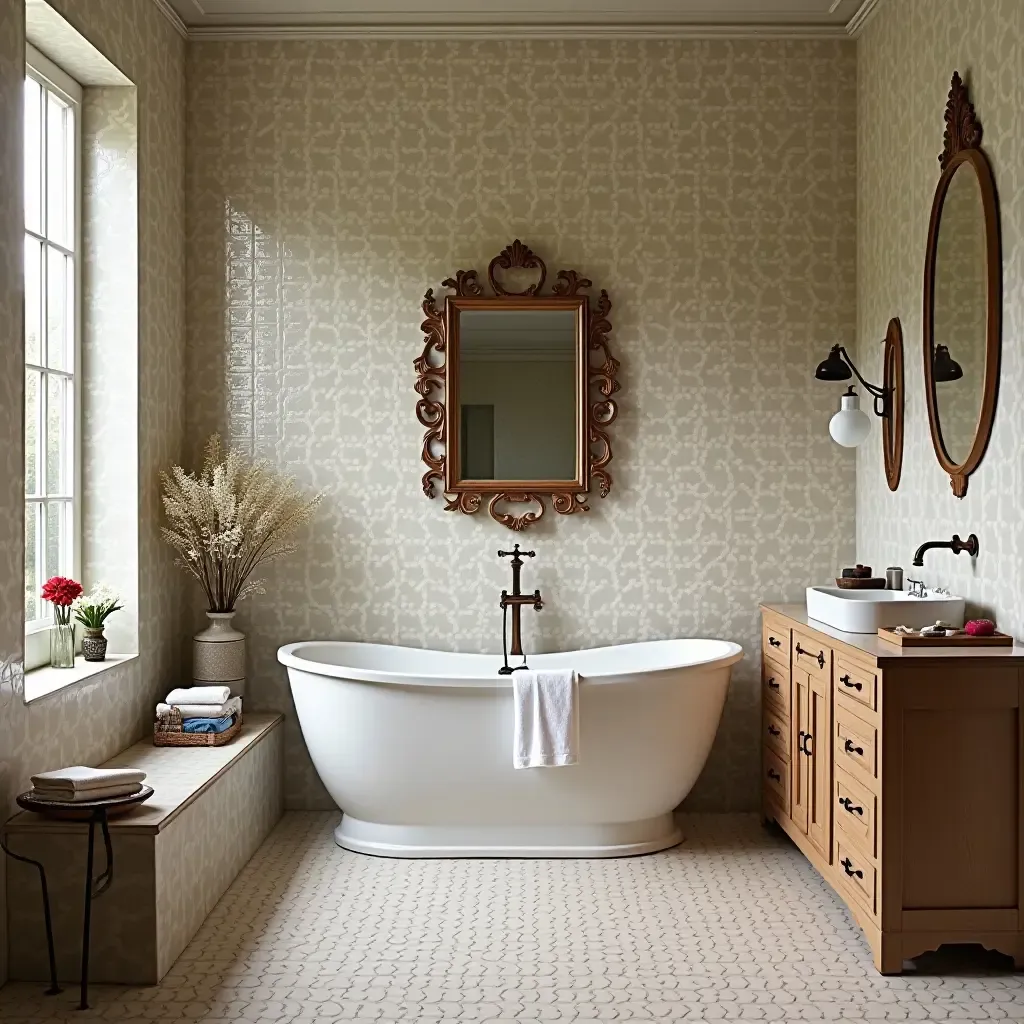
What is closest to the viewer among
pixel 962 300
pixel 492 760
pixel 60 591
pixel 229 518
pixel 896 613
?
pixel 896 613

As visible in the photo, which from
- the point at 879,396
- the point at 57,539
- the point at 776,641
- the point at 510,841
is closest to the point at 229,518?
the point at 57,539

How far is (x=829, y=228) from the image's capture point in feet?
14.9

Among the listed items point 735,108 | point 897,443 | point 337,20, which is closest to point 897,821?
point 897,443

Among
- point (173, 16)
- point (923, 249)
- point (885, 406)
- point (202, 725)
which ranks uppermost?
point (173, 16)

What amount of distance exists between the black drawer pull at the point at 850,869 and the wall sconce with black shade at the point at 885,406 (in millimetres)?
1405

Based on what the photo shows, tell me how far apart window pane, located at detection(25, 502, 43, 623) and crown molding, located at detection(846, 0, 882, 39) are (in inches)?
138

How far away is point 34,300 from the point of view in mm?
3684

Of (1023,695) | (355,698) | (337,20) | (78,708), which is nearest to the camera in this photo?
(1023,695)

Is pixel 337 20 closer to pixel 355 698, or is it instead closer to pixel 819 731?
pixel 355 698

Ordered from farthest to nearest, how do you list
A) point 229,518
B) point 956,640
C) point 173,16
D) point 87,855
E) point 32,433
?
point 173,16 < point 229,518 < point 32,433 < point 956,640 < point 87,855

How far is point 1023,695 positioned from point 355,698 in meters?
2.10

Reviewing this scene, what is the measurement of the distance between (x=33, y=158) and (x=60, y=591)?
142 centimetres

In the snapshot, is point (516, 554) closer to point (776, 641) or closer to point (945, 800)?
point (776, 641)

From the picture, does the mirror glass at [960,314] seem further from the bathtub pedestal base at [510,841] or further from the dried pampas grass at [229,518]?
the dried pampas grass at [229,518]
